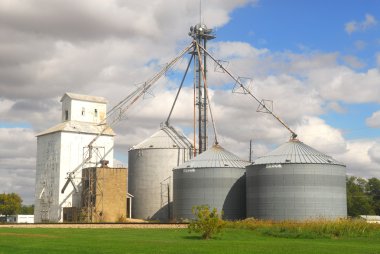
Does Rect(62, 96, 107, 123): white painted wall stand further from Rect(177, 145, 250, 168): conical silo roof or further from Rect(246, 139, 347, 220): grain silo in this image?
Rect(246, 139, 347, 220): grain silo

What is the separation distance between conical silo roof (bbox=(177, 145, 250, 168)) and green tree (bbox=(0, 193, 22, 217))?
78.3 m

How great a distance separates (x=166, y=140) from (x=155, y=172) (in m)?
6.92

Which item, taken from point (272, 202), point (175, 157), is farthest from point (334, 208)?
point (175, 157)

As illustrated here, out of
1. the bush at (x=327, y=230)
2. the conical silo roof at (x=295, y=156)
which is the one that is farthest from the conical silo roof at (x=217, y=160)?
the bush at (x=327, y=230)

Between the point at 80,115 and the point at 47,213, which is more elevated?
the point at 80,115

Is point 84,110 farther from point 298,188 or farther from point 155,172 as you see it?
point 298,188

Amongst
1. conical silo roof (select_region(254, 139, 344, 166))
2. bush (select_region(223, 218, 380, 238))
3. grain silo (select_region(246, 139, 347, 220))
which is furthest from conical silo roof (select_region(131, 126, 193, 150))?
bush (select_region(223, 218, 380, 238))

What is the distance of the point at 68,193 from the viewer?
104 m

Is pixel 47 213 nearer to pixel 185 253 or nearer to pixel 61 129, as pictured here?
pixel 61 129

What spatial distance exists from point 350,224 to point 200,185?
34.5m

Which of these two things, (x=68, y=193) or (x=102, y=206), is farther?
(x=68, y=193)

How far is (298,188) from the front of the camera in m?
80.4

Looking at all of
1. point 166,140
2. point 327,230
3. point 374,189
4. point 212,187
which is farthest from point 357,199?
point 327,230

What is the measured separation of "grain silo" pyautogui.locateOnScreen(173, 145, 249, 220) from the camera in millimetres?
89062
